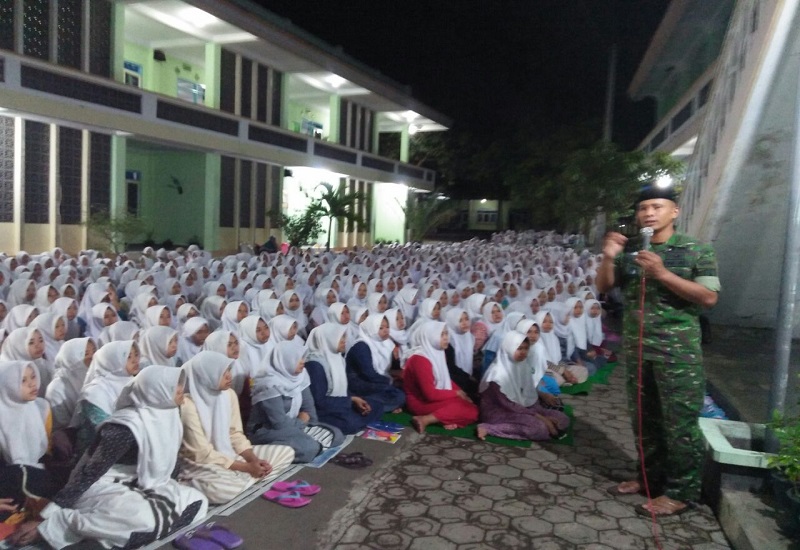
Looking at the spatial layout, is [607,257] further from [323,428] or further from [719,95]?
[719,95]

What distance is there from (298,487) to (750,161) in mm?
4181

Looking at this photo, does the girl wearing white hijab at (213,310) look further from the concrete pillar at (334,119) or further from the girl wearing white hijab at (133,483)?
the concrete pillar at (334,119)

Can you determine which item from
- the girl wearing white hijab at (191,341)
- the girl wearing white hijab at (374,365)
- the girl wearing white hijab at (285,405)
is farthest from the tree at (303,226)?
the girl wearing white hijab at (285,405)

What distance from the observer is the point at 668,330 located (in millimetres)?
3156

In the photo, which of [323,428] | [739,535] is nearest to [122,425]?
[323,428]

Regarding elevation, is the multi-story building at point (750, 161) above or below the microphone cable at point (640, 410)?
above

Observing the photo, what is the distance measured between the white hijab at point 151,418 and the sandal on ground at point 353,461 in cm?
117

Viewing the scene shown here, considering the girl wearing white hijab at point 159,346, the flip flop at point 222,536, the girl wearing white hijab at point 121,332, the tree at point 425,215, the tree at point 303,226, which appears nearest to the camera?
the flip flop at point 222,536

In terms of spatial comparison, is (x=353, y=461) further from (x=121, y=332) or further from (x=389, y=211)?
(x=389, y=211)

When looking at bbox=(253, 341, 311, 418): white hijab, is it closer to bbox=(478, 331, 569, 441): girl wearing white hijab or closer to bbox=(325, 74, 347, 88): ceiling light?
bbox=(478, 331, 569, 441): girl wearing white hijab

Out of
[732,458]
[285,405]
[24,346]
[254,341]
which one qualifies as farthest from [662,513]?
[24,346]

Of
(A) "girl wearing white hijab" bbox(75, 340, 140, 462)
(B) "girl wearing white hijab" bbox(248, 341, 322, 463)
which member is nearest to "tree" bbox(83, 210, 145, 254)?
(B) "girl wearing white hijab" bbox(248, 341, 322, 463)

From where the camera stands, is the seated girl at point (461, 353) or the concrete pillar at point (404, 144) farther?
the concrete pillar at point (404, 144)

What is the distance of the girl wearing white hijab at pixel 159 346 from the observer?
4.05 m
